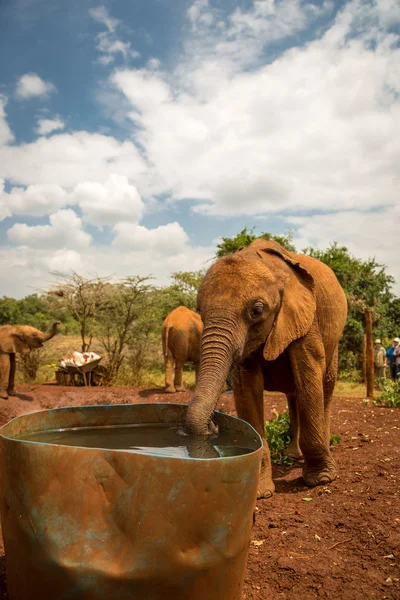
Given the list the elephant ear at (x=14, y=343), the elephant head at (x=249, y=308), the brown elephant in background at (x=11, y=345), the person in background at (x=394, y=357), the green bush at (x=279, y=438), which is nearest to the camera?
the elephant head at (x=249, y=308)

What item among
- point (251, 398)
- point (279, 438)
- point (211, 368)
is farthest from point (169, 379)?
point (211, 368)

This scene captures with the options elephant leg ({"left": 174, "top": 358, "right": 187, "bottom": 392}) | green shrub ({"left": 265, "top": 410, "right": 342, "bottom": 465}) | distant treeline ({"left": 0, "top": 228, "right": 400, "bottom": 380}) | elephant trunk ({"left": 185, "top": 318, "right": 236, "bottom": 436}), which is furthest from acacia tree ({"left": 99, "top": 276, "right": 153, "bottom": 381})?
elephant trunk ({"left": 185, "top": 318, "right": 236, "bottom": 436})

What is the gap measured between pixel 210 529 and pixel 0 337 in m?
12.0

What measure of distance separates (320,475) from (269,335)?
5.66 feet

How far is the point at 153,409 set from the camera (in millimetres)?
3164

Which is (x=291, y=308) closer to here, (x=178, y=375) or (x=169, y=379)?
(x=169, y=379)

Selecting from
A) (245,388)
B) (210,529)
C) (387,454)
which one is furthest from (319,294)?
(210,529)

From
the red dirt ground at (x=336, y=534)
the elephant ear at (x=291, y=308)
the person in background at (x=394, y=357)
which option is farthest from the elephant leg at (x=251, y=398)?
the person in background at (x=394, y=357)

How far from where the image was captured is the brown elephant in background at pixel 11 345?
41.6 feet

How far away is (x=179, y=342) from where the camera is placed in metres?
14.3

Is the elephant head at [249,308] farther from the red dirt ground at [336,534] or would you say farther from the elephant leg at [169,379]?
the elephant leg at [169,379]

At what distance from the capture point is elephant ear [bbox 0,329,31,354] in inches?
508

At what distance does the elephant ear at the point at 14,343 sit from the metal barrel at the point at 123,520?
1152 centimetres

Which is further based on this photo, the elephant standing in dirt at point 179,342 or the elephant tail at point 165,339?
the elephant tail at point 165,339
